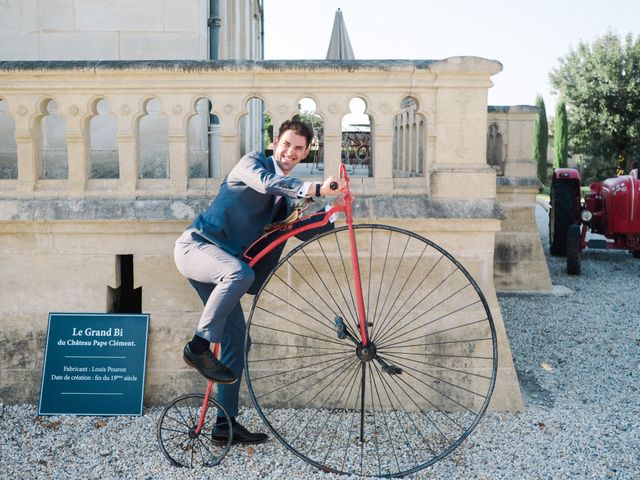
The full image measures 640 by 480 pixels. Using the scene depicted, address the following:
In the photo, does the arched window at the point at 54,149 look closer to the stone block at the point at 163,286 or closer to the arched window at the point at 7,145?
the arched window at the point at 7,145

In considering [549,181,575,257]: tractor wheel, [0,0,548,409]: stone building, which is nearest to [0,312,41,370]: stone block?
[0,0,548,409]: stone building

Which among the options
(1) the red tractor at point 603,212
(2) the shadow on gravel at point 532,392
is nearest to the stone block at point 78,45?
(2) the shadow on gravel at point 532,392

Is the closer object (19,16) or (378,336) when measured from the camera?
(378,336)

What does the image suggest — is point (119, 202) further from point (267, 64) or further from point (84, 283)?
point (267, 64)

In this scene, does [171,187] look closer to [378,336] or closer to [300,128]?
[300,128]

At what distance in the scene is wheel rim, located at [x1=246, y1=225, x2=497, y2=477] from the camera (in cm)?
455

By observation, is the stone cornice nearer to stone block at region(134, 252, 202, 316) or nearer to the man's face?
stone block at region(134, 252, 202, 316)

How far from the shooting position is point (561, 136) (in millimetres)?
37875

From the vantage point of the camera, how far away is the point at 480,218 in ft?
14.6

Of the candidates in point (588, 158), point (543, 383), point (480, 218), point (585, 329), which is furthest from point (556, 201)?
point (588, 158)

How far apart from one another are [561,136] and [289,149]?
37041 millimetres

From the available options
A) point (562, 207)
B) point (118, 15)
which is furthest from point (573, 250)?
point (118, 15)

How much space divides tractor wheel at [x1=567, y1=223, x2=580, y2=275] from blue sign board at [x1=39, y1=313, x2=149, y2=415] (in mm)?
7470

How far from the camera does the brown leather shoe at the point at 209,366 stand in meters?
3.60
